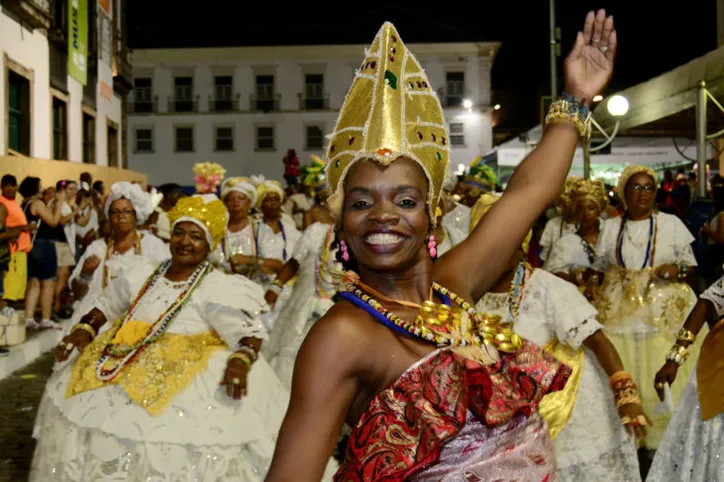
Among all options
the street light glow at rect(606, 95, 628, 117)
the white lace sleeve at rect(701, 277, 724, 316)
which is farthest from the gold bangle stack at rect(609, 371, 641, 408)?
the street light glow at rect(606, 95, 628, 117)

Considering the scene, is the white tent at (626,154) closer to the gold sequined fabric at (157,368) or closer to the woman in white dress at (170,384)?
the woman in white dress at (170,384)

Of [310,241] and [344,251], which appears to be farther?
[310,241]

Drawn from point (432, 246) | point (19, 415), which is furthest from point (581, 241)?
point (432, 246)

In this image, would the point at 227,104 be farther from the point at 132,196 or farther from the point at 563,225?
the point at 132,196

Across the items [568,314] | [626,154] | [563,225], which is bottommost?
[568,314]

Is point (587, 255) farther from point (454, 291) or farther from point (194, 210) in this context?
point (454, 291)

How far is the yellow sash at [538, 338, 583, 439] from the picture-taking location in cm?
488

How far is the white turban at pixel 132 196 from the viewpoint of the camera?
7.16 meters

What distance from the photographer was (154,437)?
15.5 ft

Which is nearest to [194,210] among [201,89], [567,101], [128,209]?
[128,209]

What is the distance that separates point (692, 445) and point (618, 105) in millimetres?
9659

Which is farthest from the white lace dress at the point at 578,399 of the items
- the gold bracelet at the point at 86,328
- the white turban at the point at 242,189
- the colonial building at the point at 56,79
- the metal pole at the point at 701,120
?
the colonial building at the point at 56,79

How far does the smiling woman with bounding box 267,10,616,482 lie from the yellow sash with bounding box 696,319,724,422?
7.35 ft

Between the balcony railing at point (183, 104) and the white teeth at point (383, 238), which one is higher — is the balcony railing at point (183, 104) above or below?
above
